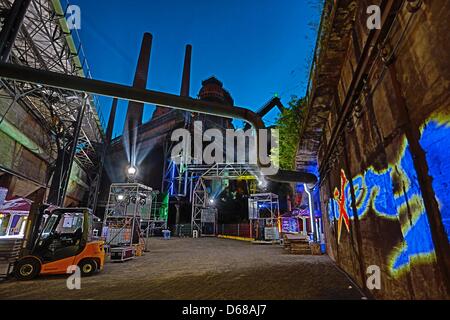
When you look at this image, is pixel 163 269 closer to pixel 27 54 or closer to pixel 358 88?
pixel 358 88

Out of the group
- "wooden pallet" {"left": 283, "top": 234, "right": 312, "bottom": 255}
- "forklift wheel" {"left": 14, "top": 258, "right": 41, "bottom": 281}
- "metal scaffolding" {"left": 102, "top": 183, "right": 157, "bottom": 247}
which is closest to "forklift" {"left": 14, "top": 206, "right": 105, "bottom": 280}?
"forklift wheel" {"left": 14, "top": 258, "right": 41, "bottom": 281}

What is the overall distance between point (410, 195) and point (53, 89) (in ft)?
59.2

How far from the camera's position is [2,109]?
10.3 meters

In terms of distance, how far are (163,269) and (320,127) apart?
7.71 m

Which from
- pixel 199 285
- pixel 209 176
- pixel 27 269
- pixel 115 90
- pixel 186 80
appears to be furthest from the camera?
pixel 186 80

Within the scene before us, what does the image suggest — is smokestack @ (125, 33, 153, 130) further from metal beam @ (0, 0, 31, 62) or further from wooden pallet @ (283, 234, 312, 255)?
wooden pallet @ (283, 234, 312, 255)

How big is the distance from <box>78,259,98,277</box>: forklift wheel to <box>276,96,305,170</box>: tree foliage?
954cm

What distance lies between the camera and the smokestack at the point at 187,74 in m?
36.3

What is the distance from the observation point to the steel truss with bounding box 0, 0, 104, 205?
1052 cm

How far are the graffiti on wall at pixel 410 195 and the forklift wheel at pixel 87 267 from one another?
7.97 metres

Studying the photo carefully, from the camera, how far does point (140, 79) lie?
32.4m

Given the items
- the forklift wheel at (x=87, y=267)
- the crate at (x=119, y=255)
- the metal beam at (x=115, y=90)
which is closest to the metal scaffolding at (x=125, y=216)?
the crate at (x=119, y=255)

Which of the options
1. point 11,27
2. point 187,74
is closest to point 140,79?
point 187,74

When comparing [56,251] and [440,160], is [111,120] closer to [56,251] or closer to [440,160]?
[56,251]
